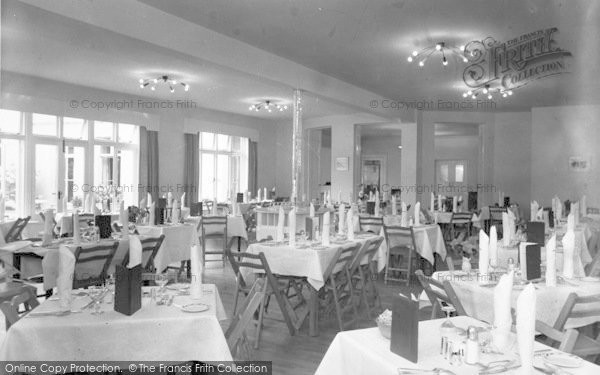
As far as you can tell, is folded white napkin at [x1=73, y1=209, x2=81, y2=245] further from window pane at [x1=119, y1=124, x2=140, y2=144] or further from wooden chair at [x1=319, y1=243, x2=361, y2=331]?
window pane at [x1=119, y1=124, x2=140, y2=144]

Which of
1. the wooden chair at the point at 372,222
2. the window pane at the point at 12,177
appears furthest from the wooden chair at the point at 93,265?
the window pane at the point at 12,177

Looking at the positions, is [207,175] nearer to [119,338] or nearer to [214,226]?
[214,226]

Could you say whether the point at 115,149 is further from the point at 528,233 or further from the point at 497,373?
the point at 497,373

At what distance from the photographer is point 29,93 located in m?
9.90

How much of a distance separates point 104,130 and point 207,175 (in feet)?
12.4

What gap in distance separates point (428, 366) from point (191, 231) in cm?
569

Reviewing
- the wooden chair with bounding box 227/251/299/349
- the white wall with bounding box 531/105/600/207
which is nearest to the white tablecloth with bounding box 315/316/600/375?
the wooden chair with bounding box 227/251/299/349

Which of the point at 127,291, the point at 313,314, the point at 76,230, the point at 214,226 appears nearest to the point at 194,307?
the point at 127,291

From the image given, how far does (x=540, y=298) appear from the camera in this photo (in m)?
3.33

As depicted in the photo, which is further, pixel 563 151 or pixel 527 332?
pixel 563 151

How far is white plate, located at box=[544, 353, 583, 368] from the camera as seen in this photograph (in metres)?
2.02

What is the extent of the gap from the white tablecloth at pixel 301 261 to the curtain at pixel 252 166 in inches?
430

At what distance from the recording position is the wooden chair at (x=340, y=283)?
477 cm

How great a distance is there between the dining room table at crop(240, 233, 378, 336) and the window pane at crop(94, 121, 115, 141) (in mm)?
8127
